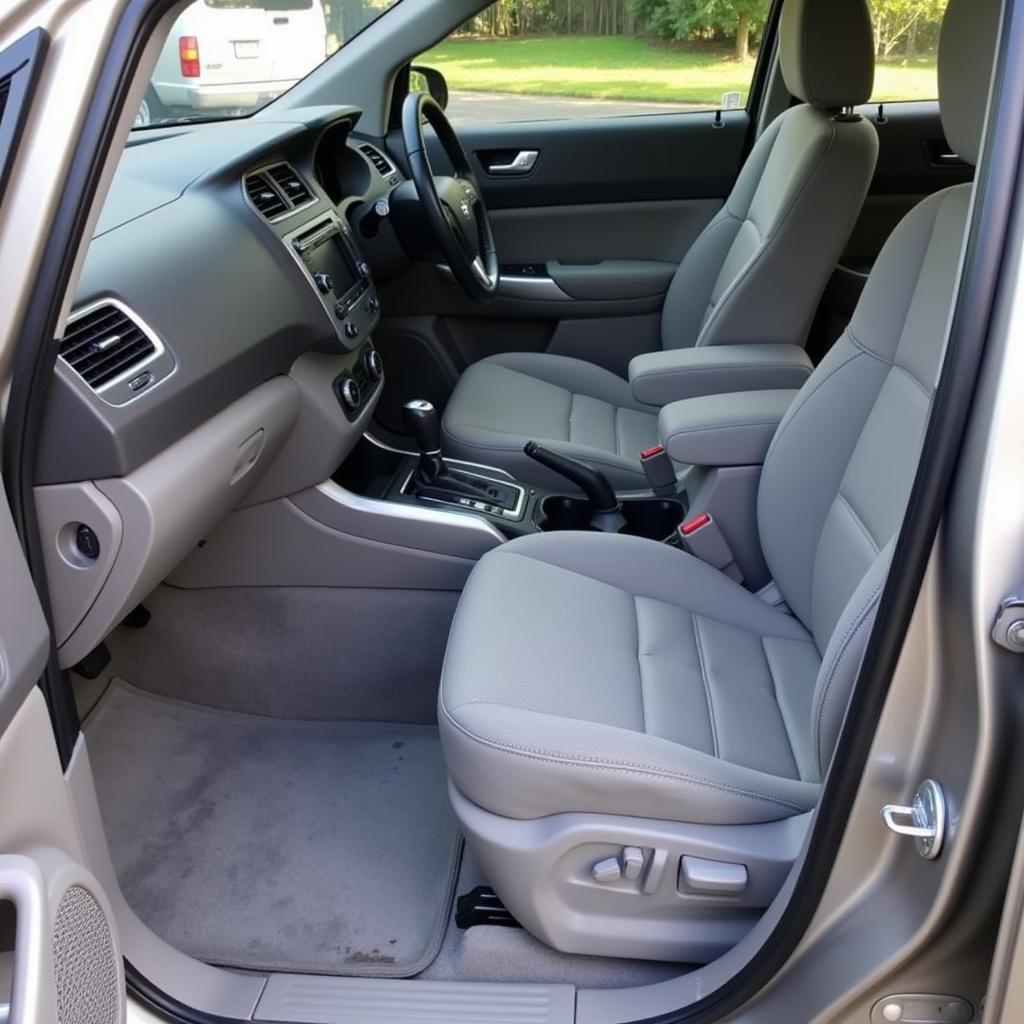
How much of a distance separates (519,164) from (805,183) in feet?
3.67

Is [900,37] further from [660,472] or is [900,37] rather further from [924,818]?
[924,818]

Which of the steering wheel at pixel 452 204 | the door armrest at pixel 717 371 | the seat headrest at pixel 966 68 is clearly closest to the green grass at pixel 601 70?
the steering wheel at pixel 452 204

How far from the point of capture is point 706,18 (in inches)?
113

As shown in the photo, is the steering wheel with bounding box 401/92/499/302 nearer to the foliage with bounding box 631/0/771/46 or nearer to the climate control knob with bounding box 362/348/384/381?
the climate control knob with bounding box 362/348/384/381

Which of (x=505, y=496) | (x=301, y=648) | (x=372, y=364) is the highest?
(x=372, y=364)

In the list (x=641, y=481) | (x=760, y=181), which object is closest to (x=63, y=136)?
(x=641, y=481)

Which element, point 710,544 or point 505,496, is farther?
point 505,496

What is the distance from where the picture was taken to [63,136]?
3.19 ft

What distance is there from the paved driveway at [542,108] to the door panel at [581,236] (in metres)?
0.04

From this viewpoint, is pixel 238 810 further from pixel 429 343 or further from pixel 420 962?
pixel 429 343

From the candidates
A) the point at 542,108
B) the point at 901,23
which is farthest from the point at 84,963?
the point at 542,108

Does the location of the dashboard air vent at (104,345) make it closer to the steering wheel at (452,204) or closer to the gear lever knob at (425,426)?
the gear lever knob at (425,426)

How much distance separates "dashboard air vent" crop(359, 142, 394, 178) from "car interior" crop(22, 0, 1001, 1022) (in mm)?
12

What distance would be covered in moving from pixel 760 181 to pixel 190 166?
1.30 metres
